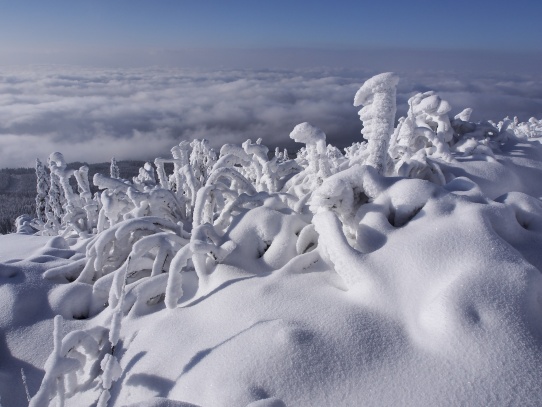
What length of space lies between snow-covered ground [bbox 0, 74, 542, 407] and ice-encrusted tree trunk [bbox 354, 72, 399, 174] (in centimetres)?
1

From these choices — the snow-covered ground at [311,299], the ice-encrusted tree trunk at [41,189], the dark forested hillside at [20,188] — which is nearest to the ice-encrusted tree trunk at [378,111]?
the snow-covered ground at [311,299]

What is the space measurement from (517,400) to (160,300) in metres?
2.74

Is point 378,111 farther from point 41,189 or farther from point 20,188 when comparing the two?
point 20,188

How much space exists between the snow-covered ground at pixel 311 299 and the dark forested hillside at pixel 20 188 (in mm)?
59701

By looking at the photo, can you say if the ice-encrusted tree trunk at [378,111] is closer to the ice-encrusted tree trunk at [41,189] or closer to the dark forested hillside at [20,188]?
the ice-encrusted tree trunk at [41,189]

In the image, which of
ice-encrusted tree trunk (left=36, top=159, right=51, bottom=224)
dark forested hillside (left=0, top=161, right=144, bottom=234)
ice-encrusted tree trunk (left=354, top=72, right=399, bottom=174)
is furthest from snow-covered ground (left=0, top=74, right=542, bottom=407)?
dark forested hillside (left=0, top=161, right=144, bottom=234)

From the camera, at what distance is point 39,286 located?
396cm

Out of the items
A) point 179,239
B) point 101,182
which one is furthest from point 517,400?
point 101,182

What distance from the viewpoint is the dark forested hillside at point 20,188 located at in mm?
71938

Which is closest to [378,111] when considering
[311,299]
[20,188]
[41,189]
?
[311,299]

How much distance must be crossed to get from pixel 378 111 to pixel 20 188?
125 metres

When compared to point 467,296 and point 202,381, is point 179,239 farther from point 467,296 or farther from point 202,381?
point 467,296

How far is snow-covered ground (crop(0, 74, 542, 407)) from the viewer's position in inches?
87.0

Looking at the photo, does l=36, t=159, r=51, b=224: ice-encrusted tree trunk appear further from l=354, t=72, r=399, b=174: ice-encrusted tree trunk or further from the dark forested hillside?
l=354, t=72, r=399, b=174: ice-encrusted tree trunk
